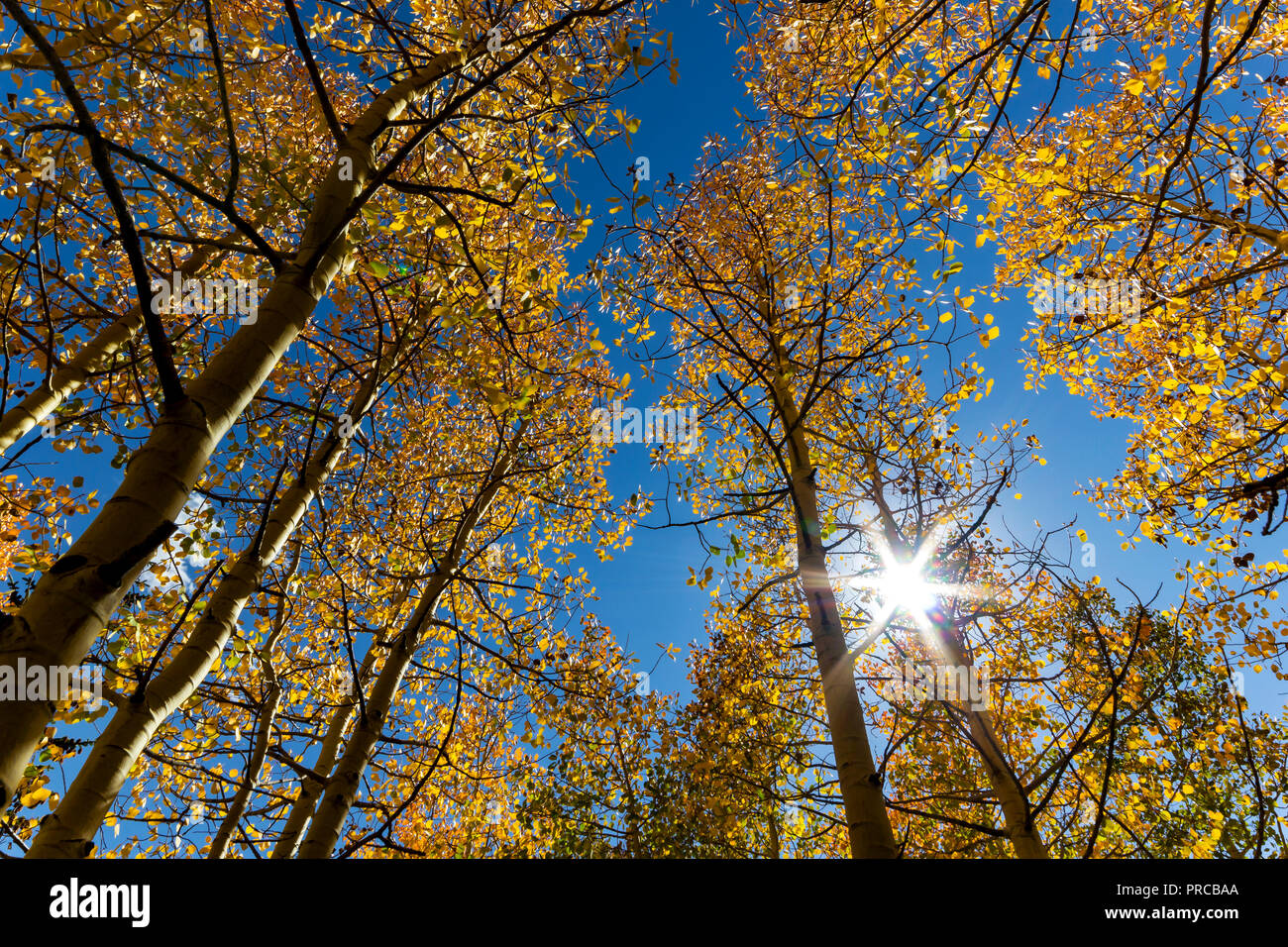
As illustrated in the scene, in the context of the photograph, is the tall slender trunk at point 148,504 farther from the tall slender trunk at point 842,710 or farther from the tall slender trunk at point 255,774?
the tall slender trunk at point 842,710

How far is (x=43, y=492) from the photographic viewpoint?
580cm

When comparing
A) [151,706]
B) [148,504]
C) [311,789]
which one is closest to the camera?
[148,504]

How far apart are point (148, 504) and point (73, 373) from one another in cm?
522

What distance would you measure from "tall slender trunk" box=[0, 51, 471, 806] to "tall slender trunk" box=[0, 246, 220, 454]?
3090 mm

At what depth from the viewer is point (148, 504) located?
153 centimetres

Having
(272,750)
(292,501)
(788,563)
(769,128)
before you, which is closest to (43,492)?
(292,501)

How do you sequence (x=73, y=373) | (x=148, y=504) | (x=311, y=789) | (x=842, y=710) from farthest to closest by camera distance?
1. (x=73, y=373)
2. (x=311, y=789)
3. (x=842, y=710)
4. (x=148, y=504)

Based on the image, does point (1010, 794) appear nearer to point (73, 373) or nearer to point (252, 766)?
point (252, 766)

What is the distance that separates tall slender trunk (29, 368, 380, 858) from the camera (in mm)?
1959

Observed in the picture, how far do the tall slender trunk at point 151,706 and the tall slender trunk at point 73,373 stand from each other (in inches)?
101

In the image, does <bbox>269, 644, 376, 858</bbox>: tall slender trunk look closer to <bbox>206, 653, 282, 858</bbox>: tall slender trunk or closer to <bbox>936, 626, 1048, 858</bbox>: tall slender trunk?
<bbox>206, 653, 282, 858</bbox>: tall slender trunk

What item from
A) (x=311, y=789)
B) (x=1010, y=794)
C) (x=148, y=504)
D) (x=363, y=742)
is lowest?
(x=1010, y=794)

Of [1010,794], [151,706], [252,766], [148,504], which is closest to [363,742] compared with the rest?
[252,766]

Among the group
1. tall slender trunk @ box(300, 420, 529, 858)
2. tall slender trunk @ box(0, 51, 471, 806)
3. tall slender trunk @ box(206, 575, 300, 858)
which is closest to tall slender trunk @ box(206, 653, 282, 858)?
tall slender trunk @ box(206, 575, 300, 858)
